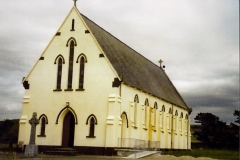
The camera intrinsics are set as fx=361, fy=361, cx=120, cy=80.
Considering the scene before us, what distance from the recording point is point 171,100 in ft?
166

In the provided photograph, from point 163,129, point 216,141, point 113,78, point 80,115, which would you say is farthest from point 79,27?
point 216,141

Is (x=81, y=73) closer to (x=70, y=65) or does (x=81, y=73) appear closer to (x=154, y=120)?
(x=70, y=65)

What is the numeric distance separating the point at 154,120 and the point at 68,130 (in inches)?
478

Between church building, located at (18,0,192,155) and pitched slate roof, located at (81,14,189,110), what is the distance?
165mm

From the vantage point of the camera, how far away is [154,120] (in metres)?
43.4

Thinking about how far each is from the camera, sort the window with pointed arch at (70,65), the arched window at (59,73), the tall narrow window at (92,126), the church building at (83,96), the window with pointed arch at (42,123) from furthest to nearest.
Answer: the arched window at (59,73) < the window with pointed arch at (42,123) < the window with pointed arch at (70,65) < the tall narrow window at (92,126) < the church building at (83,96)

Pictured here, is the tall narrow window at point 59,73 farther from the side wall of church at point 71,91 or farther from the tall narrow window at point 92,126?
the tall narrow window at point 92,126

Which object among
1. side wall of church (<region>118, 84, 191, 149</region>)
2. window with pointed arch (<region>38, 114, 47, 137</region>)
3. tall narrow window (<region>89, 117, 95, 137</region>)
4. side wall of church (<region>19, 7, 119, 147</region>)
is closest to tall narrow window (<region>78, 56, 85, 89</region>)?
side wall of church (<region>19, 7, 119, 147</region>)

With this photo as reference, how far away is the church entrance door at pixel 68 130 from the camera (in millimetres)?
35188

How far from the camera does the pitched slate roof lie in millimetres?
36634

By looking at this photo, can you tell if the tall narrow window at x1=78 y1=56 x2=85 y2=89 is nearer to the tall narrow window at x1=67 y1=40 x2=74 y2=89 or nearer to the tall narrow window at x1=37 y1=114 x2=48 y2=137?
the tall narrow window at x1=67 y1=40 x2=74 y2=89

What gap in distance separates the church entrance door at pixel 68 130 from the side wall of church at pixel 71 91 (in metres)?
0.35

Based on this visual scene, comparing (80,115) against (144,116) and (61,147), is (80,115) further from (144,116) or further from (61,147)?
(144,116)

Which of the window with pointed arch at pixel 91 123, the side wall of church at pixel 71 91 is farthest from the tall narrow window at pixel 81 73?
the window with pointed arch at pixel 91 123
